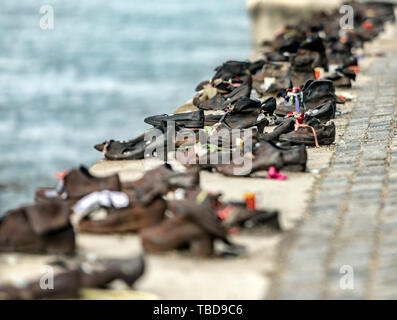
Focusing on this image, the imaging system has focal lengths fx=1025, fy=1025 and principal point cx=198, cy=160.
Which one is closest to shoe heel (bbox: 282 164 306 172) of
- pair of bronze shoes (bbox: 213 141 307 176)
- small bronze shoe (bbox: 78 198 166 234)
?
pair of bronze shoes (bbox: 213 141 307 176)

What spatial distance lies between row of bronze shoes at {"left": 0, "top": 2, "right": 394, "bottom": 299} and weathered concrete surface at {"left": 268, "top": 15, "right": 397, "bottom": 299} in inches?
12.8

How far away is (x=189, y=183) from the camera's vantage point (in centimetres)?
730

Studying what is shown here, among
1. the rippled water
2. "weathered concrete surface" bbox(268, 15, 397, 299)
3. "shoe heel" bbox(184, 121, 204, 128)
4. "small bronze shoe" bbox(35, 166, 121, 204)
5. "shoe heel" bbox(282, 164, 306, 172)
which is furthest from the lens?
the rippled water

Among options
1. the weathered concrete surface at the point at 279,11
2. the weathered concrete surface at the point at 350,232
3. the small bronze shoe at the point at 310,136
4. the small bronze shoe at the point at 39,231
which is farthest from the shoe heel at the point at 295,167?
the weathered concrete surface at the point at 279,11

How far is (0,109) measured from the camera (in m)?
27.8

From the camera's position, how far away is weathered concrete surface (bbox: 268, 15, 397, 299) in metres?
5.62

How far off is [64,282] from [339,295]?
4.88 ft

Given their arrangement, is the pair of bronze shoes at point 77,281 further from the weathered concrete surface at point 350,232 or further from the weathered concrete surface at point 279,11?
the weathered concrete surface at point 279,11

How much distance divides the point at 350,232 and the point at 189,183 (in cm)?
130

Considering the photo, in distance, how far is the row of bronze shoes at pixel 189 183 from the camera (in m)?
6.13

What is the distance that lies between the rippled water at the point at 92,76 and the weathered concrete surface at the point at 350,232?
6.95 m

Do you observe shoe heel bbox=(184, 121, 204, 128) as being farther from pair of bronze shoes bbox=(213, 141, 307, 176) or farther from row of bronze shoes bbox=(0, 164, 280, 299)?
row of bronze shoes bbox=(0, 164, 280, 299)

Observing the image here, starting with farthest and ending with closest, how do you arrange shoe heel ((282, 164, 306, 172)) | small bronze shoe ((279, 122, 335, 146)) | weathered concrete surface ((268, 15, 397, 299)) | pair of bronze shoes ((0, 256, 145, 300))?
small bronze shoe ((279, 122, 335, 146))
shoe heel ((282, 164, 306, 172))
weathered concrete surface ((268, 15, 397, 299))
pair of bronze shoes ((0, 256, 145, 300))
